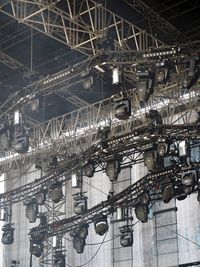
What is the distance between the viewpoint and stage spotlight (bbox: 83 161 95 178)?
15.4 metres

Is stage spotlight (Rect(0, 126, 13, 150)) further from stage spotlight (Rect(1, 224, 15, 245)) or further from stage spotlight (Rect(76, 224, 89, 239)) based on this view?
stage spotlight (Rect(1, 224, 15, 245))

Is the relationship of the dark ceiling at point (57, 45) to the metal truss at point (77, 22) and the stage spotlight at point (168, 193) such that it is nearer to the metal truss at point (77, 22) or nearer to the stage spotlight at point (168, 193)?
the metal truss at point (77, 22)

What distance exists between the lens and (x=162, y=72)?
11.3 meters

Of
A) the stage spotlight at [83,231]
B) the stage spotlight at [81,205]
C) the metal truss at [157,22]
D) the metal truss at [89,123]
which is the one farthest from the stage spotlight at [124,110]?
the stage spotlight at [83,231]

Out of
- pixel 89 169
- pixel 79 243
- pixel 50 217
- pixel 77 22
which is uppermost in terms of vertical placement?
pixel 77 22

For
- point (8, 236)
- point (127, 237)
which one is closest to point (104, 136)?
point (127, 237)

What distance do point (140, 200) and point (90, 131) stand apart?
351cm

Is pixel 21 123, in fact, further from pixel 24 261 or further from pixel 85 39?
pixel 24 261

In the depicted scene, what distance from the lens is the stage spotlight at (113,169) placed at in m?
14.7

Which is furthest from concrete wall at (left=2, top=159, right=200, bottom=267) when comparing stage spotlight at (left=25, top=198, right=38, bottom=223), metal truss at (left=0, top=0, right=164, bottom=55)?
metal truss at (left=0, top=0, right=164, bottom=55)

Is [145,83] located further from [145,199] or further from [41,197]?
[41,197]

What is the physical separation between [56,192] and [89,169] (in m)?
1.56

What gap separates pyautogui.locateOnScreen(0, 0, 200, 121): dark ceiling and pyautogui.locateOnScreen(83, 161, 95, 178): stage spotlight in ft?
6.15

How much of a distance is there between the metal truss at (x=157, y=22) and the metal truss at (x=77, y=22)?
1.04 feet
